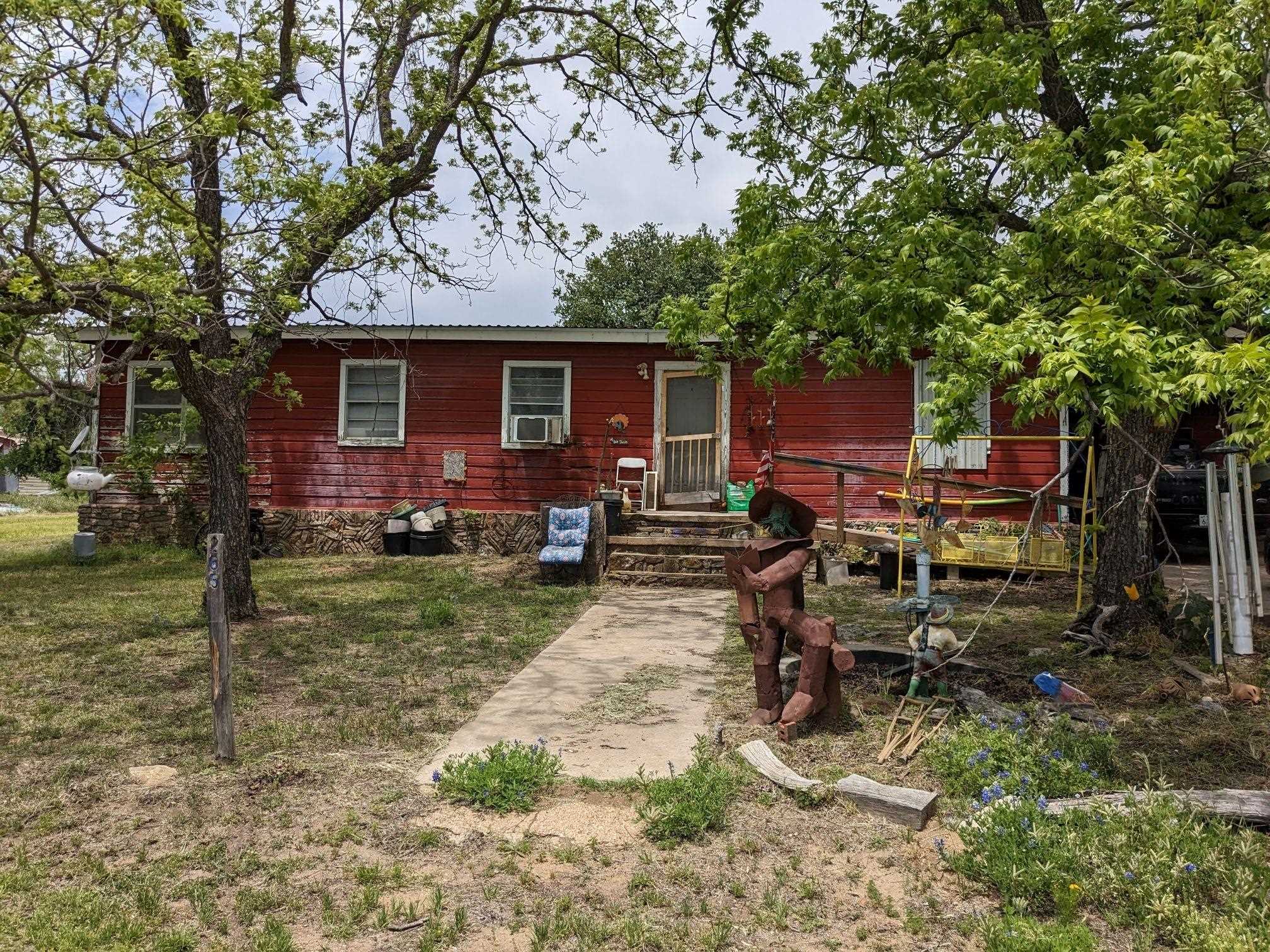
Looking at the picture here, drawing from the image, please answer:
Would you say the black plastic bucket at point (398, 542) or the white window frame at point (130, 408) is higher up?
the white window frame at point (130, 408)

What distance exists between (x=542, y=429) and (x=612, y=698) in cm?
877

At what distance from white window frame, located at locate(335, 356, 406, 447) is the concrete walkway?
22.4 ft

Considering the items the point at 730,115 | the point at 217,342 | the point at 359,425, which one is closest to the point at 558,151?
the point at 730,115

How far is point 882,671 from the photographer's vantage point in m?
6.16

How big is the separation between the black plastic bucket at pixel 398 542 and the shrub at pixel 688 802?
1052 cm

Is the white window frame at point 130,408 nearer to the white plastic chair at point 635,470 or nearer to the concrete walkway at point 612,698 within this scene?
the white plastic chair at point 635,470

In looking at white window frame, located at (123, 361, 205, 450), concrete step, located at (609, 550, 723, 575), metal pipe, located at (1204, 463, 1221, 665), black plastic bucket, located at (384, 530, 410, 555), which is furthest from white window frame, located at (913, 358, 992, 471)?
white window frame, located at (123, 361, 205, 450)

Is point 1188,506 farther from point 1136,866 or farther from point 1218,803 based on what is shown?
point 1136,866

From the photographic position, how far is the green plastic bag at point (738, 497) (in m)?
13.6

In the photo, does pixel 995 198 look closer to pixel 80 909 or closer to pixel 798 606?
pixel 798 606

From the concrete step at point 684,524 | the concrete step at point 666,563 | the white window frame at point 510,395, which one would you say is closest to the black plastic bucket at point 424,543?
the white window frame at point 510,395

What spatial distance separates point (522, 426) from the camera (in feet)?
47.5

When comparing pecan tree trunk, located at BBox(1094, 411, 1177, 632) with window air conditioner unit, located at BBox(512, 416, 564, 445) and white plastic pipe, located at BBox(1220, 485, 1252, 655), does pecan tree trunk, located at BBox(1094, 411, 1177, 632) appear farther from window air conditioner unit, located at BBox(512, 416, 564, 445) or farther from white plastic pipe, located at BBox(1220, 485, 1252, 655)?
window air conditioner unit, located at BBox(512, 416, 564, 445)

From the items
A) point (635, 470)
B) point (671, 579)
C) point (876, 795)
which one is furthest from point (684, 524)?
point (876, 795)
